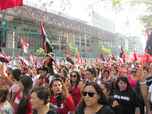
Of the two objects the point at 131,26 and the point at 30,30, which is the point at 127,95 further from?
the point at 131,26

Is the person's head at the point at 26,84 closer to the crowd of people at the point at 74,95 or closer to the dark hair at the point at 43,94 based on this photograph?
the crowd of people at the point at 74,95

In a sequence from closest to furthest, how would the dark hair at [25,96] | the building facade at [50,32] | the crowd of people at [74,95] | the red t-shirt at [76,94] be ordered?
the crowd of people at [74,95]
the dark hair at [25,96]
the red t-shirt at [76,94]
the building facade at [50,32]

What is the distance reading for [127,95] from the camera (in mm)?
7707

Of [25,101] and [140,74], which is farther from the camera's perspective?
[140,74]

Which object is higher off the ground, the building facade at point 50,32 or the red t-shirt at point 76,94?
the building facade at point 50,32

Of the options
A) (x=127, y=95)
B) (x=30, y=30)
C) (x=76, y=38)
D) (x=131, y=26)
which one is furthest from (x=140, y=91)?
(x=131, y=26)

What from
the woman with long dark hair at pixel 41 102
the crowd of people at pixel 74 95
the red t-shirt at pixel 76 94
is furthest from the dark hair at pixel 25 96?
the red t-shirt at pixel 76 94

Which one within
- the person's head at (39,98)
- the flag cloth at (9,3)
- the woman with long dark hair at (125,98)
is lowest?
the woman with long dark hair at (125,98)

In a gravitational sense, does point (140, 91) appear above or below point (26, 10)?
below

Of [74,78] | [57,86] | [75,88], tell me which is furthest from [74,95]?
[57,86]

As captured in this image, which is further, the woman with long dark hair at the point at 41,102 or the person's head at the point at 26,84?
the person's head at the point at 26,84

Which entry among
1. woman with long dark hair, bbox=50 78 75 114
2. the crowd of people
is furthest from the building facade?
woman with long dark hair, bbox=50 78 75 114

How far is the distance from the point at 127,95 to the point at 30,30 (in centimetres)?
2553

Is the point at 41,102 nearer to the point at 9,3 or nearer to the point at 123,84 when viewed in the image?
the point at 123,84
